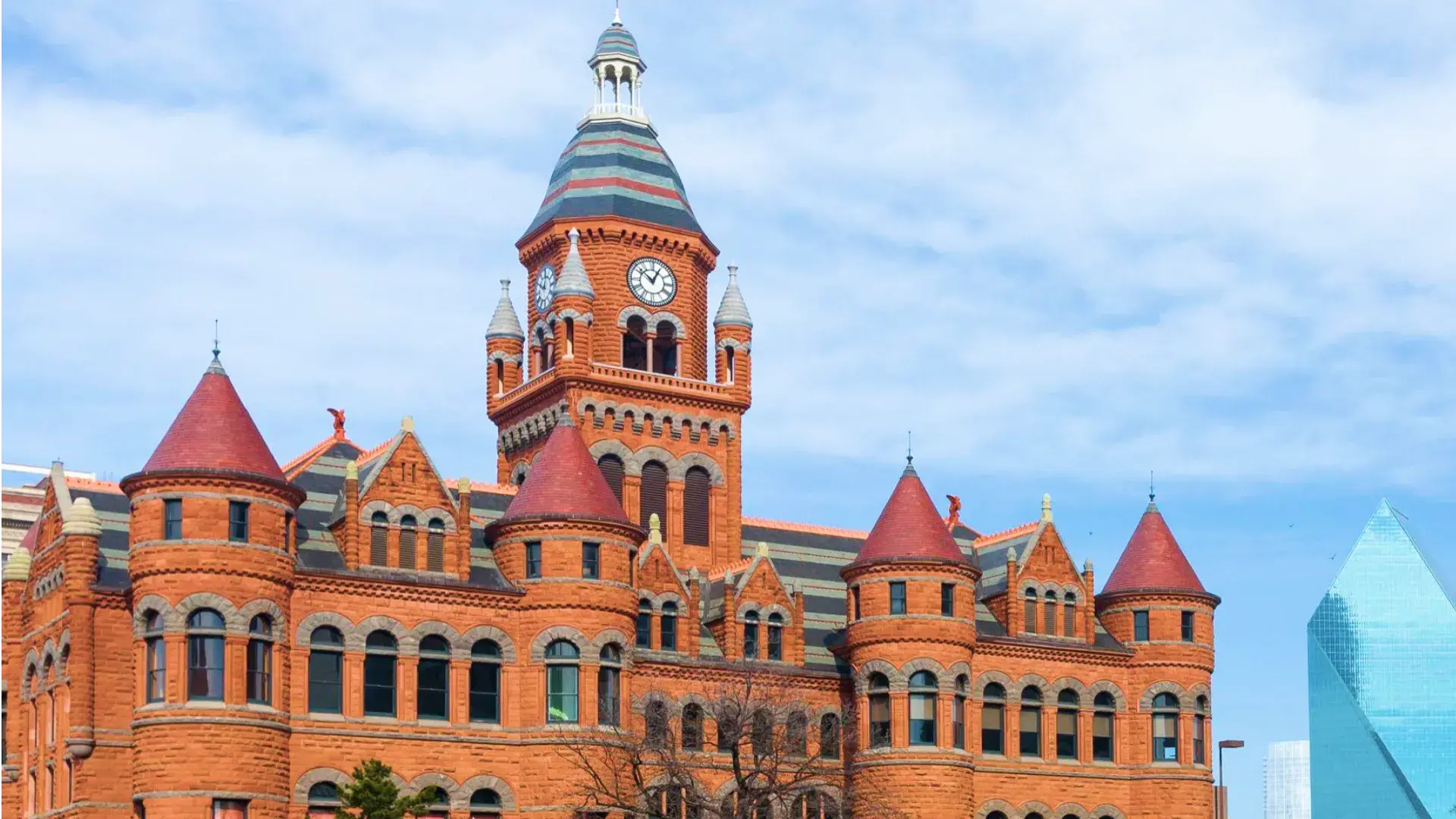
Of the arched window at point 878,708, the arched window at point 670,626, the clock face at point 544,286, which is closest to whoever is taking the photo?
the arched window at point 670,626

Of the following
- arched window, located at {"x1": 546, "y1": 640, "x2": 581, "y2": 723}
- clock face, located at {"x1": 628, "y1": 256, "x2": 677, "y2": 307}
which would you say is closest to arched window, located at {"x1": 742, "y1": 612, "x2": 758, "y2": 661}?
arched window, located at {"x1": 546, "y1": 640, "x2": 581, "y2": 723}

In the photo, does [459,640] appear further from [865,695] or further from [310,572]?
[865,695]

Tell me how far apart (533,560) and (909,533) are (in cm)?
1355

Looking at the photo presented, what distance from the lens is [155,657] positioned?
224 feet

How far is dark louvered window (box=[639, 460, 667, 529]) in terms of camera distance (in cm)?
8700

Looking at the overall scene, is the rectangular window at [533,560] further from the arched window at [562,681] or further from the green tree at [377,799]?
the green tree at [377,799]

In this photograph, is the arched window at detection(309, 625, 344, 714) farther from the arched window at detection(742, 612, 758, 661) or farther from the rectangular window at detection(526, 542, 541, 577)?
the arched window at detection(742, 612, 758, 661)

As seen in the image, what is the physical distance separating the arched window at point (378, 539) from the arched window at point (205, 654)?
6342 mm

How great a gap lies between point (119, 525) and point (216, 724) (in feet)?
30.5

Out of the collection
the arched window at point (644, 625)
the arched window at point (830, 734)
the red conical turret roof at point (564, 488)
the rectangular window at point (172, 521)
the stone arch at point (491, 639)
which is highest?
the red conical turret roof at point (564, 488)

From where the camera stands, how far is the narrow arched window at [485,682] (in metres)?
73.4

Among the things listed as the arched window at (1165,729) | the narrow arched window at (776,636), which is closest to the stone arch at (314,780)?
the narrow arched window at (776,636)

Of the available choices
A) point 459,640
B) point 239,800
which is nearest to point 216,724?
point 239,800

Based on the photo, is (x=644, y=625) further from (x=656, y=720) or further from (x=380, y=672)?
(x=380, y=672)
